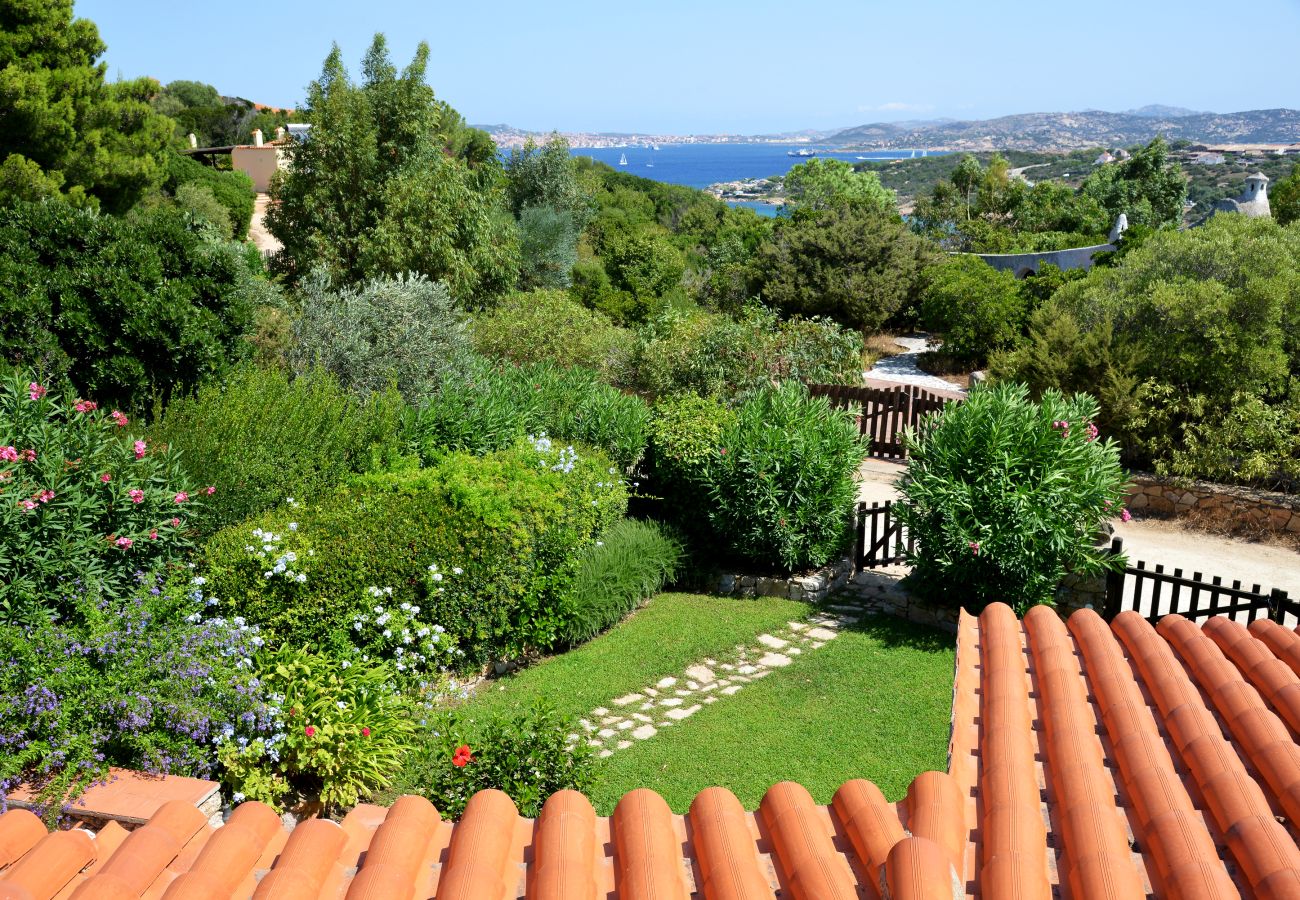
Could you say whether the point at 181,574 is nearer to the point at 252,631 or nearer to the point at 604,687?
the point at 252,631

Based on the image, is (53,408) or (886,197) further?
(886,197)

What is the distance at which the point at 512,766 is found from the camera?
5.54m

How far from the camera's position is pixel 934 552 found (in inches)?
360

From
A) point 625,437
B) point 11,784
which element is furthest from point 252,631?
point 625,437

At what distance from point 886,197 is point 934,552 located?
4865 centimetres

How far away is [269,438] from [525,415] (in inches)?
113

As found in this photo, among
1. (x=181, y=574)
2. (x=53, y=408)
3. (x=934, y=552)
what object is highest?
(x=53, y=408)

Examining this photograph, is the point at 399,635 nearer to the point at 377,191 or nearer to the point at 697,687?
the point at 697,687

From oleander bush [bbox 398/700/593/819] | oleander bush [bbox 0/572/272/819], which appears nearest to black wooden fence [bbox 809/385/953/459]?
oleander bush [bbox 398/700/593/819]

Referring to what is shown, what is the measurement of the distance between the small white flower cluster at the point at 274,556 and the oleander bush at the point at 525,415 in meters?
2.57

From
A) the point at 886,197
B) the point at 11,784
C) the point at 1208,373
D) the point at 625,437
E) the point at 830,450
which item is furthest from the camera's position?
the point at 886,197

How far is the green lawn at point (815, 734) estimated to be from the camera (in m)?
6.55

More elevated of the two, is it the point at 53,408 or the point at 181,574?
the point at 53,408

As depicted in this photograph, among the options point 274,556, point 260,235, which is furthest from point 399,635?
point 260,235
